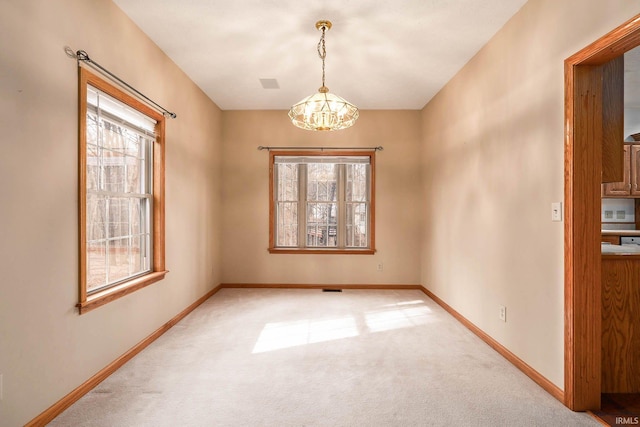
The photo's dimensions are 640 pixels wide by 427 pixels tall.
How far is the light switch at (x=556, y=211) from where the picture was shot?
2.18 m

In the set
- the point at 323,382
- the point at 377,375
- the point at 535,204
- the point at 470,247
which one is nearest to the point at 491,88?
the point at 535,204

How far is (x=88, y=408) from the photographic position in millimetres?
2062

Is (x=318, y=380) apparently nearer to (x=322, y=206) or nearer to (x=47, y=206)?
(x=47, y=206)

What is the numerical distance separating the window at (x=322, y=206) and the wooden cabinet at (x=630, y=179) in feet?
11.8

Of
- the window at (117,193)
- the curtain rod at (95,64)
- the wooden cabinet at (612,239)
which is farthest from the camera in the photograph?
the wooden cabinet at (612,239)

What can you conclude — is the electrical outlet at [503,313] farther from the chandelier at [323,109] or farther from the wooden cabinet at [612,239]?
the wooden cabinet at [612,239]

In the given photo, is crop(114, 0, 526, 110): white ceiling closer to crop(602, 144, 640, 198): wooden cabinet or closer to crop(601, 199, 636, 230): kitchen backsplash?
crop(602, 144, 640, 198): wooden cabinet

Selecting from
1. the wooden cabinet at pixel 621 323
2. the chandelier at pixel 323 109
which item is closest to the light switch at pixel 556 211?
the wooden cabinet at pixel 621 323

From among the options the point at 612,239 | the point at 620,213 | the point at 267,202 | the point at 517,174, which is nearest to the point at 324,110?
the point at 517,174

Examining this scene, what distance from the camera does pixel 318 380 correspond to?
2.42 metres

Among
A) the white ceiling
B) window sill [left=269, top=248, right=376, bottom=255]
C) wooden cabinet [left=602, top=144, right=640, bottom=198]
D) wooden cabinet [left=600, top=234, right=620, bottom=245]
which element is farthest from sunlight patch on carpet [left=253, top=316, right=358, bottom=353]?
wooden cabinet [left=602, top=144, right=640, bottom=198]

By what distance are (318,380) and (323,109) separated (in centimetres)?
221

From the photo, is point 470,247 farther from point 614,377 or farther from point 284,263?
point 284,263

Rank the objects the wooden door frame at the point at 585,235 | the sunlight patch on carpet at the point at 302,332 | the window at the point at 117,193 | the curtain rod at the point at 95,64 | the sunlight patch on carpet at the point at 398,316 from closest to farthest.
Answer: the wooden door frame at the point at 585,235
the curtain rod at the point at 95,64
the window at the point at 117,193
the sunlight patch on carpet at the point at 302,332
the sunlight patch on carpet at the point at 398,316
